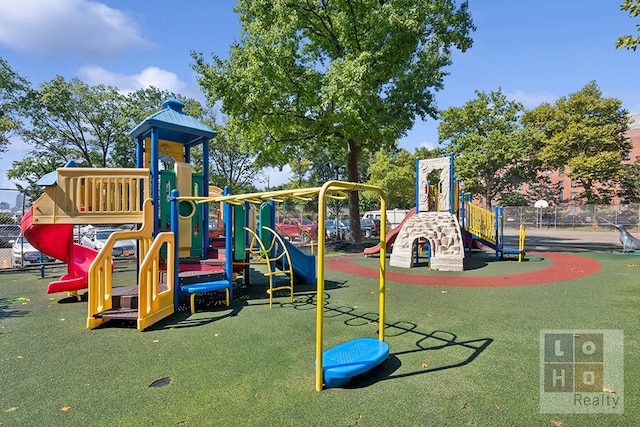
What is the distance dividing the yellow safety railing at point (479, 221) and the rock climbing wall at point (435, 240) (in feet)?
7.16

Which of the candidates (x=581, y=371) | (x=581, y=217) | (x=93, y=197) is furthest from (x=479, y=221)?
(x=581, y=217)

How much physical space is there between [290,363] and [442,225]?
8.71m

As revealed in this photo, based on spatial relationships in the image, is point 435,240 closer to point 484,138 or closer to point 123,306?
point 123,306

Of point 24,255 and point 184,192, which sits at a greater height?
point 184,192

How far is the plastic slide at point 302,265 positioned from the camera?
28.2ft

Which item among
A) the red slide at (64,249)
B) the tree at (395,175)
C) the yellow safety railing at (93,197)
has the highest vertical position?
the tree at (395,175)

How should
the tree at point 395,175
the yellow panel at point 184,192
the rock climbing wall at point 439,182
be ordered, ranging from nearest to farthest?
the yellow panel at point 184,192, the rock climbing wall at point 439,182, the tree at point 395,175

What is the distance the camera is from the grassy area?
9.89ft

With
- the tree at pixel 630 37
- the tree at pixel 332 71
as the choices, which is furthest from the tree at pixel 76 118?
the tree at pixel 630 37

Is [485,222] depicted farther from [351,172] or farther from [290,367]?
[290,367]

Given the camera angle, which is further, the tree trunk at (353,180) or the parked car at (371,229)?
the parked car at (371,229)

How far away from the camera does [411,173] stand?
37.6m

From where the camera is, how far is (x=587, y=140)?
1447 inches

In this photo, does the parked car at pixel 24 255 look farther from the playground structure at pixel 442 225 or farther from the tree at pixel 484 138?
the tree at pixel 484 138
